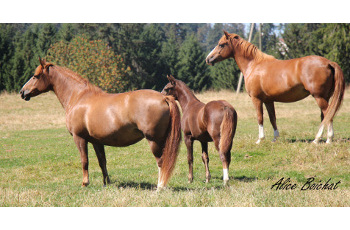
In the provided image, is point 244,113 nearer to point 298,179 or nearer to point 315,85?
point 315,85

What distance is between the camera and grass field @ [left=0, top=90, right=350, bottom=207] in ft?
18.9

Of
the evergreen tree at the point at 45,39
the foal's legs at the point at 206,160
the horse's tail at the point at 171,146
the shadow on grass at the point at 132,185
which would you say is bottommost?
the evergreen tree at the point at 45,39

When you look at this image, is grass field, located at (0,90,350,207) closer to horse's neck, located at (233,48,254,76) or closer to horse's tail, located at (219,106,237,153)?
horse's tail, located at (219,106,237,153)

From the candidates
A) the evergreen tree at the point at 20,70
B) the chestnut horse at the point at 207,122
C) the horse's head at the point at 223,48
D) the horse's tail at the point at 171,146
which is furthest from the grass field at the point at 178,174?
the evergreen tree at the point at 20,70

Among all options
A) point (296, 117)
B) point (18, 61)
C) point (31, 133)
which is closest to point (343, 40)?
point (296, 117)

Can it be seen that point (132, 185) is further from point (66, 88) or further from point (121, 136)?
point (66, 88)

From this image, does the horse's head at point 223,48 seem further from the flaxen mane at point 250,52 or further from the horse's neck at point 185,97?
the horse's neck at point 185,97

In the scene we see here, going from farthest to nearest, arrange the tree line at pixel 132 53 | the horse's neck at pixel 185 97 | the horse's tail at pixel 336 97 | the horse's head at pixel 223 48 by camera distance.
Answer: the tree line at pixel 132 53 → the horse's head at pixel 223 48 → the horse's tail at pixel 336 97 → the horse's neck at pixel 185 97

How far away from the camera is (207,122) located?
7410 millimetres

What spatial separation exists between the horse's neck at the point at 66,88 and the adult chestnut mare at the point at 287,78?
5161 millimetres

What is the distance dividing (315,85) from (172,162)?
529 centimetres

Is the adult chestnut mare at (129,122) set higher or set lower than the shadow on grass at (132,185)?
higher

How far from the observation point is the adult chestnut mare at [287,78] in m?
9.71

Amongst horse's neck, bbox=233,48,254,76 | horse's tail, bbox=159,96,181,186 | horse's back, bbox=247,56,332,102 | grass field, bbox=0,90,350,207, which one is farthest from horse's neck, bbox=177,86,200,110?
horse's neck, bbox=233,48,254,76
